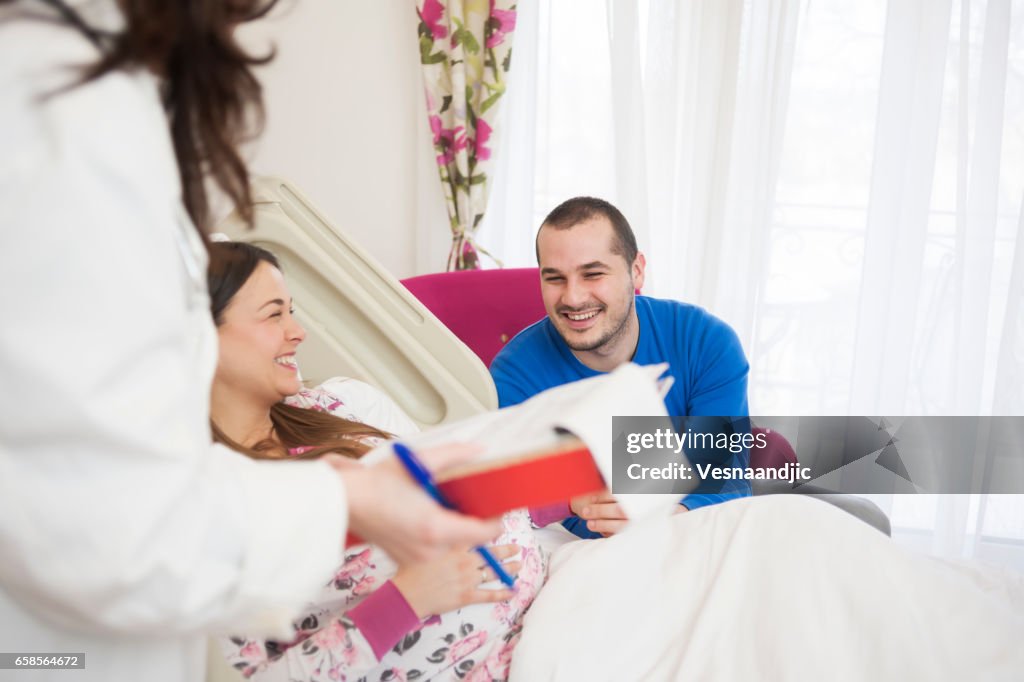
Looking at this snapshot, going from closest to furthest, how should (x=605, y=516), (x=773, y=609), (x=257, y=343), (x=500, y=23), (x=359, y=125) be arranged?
(x=773, y=609) < (x=257, y=343) < (x=605, y=516) < (x=500, y=23) < (x=359, y=125)

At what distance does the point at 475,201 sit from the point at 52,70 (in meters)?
2.67

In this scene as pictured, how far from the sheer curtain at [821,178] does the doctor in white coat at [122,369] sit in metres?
2.67

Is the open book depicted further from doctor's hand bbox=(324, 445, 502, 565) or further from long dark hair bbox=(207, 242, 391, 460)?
long dark hair bbox=(207, 242, 391, 460)

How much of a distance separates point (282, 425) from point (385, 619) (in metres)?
0.58

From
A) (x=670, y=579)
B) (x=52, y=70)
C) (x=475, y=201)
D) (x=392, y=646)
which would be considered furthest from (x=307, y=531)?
(x=475, y=201)

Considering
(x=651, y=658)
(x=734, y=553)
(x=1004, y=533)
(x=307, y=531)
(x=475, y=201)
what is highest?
(x=475, y=201)

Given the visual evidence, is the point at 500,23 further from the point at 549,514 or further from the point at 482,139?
the point at 549,514

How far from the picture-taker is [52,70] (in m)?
0.60

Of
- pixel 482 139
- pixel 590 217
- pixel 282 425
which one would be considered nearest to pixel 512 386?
pixel 590 217

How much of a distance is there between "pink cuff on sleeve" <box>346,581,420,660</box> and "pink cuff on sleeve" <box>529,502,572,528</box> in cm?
78

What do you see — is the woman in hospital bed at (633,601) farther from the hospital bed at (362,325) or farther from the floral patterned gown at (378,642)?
the hospital bed at (362,325)

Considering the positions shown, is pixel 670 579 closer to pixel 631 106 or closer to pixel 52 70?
pixel 52 70

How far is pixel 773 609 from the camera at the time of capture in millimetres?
1317

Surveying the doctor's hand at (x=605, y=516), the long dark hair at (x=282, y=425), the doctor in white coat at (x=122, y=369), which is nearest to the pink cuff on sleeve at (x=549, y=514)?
the doctor's hand at (x=605, y=516)
